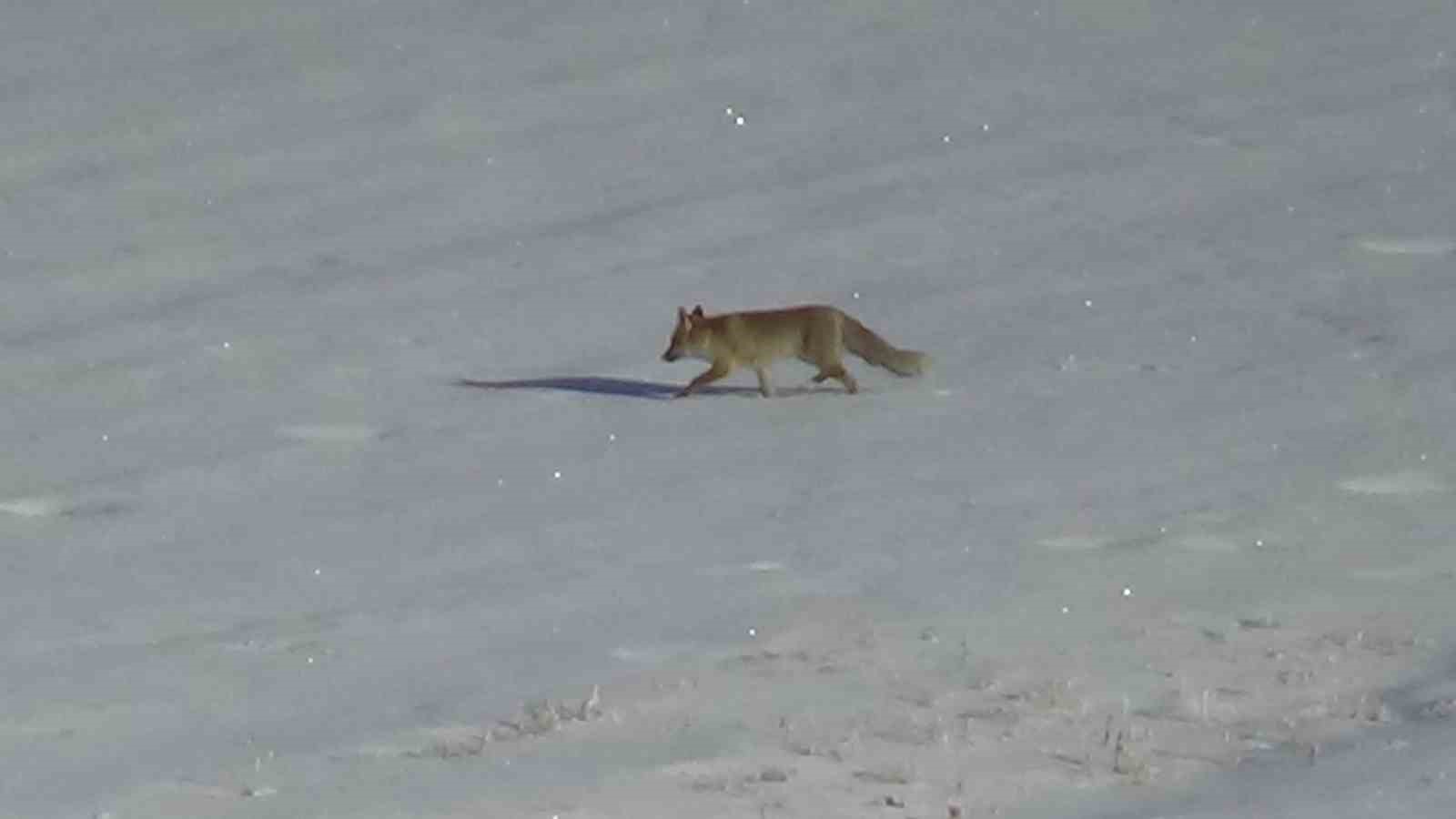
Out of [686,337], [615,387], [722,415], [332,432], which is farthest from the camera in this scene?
[615,387]

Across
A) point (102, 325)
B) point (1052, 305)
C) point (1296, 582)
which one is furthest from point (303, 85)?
point (1296, 582)

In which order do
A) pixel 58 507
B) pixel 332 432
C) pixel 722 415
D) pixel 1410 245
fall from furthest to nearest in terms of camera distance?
pixel 1410 245
pixel 722 415
pixel 332 432
pixel 58 507

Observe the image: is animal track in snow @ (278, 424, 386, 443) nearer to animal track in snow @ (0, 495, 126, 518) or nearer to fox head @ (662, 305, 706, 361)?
animal track in snow @ (0, 495, 126, 518)

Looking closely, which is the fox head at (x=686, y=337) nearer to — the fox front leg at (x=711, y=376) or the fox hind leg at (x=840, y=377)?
the fox front leg at (x=711, y=376)

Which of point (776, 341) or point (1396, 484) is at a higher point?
point (776, 341)

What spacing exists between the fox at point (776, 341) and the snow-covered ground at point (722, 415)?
20 cm

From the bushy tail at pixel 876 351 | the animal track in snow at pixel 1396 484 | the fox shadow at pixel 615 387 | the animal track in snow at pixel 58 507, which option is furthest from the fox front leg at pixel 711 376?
the animal track in snow at pixel 1396 484

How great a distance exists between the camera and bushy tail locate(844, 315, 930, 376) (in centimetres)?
1234

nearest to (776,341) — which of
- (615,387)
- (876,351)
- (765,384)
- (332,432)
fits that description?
(765,384)

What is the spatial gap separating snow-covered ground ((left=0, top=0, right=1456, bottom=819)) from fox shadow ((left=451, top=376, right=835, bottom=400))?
0.11 ft

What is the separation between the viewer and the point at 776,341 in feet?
40.1

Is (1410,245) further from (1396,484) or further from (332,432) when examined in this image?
(332,432)

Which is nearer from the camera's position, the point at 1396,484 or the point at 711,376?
the point at 1396,484

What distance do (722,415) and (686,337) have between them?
14.3 inches
